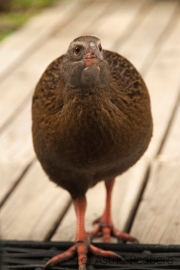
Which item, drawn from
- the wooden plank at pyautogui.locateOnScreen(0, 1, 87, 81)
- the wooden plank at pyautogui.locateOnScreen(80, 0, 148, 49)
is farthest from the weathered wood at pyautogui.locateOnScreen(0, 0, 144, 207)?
the wooden plank at pyautogui.locateOnScreen(80, 0, 148, 49)

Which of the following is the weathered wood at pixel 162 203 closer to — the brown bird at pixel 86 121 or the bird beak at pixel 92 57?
the brown bird at pixel 86 121

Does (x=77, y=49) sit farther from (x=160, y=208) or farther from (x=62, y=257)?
(x=160, y=208)

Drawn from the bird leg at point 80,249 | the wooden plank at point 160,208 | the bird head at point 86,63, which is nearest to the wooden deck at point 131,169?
the wooden plank at point 160,208

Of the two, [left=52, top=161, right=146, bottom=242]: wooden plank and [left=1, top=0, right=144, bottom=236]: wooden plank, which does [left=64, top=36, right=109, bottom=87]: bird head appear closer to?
[left=52, top=161, right=146, bottom=242]: wooden plank

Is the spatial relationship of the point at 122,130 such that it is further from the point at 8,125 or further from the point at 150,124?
the point at 8,125

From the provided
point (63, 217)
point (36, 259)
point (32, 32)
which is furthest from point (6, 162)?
point (32, 32)

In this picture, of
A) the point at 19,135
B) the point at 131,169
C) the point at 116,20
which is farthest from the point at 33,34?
the point at 131,169
